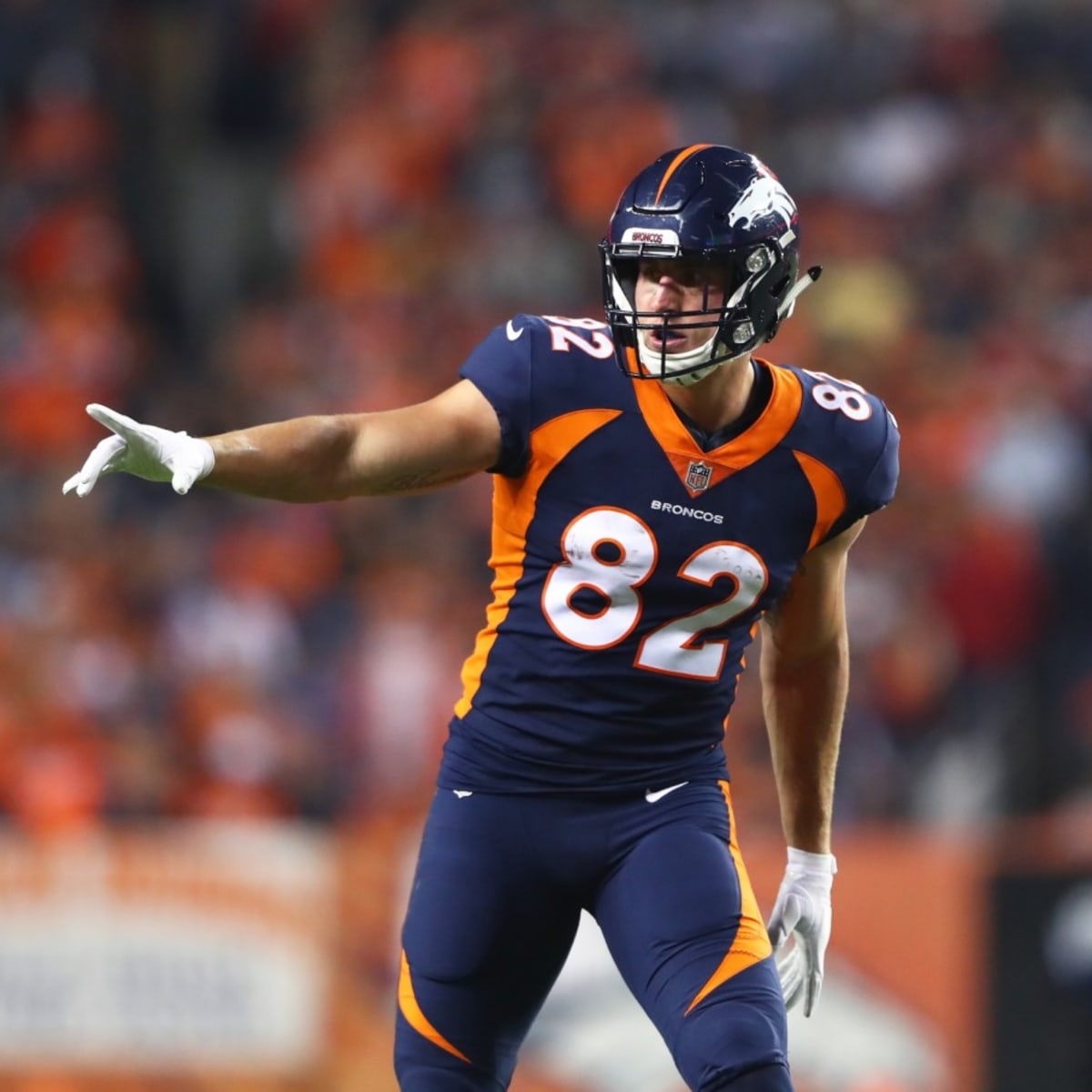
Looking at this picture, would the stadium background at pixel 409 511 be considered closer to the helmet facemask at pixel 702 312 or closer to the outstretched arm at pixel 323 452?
the helmet facemask at pixel 702 312

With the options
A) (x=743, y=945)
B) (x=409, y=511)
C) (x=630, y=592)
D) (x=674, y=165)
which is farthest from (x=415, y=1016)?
(x=409, y=511)

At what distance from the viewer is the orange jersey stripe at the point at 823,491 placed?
3.72m

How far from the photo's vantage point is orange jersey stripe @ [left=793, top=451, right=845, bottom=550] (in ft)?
12.2

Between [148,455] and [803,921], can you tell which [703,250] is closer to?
[148,455]

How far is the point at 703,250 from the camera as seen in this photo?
357 centimetres

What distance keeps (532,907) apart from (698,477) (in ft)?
2.55

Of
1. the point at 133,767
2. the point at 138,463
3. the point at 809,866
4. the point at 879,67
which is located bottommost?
the point at 133,767

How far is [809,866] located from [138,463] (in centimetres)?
160

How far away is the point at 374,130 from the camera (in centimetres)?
1080

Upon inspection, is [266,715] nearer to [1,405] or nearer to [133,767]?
[133,767]

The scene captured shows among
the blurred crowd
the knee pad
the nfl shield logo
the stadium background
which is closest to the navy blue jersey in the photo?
the nfl shield logo

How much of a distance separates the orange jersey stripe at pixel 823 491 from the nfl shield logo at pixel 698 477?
0.17m

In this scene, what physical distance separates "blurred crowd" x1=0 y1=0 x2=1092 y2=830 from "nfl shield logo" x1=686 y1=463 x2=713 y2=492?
3905 mm

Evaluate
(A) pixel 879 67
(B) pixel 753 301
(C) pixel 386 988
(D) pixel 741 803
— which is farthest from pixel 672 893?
(A) pixel 879 67
